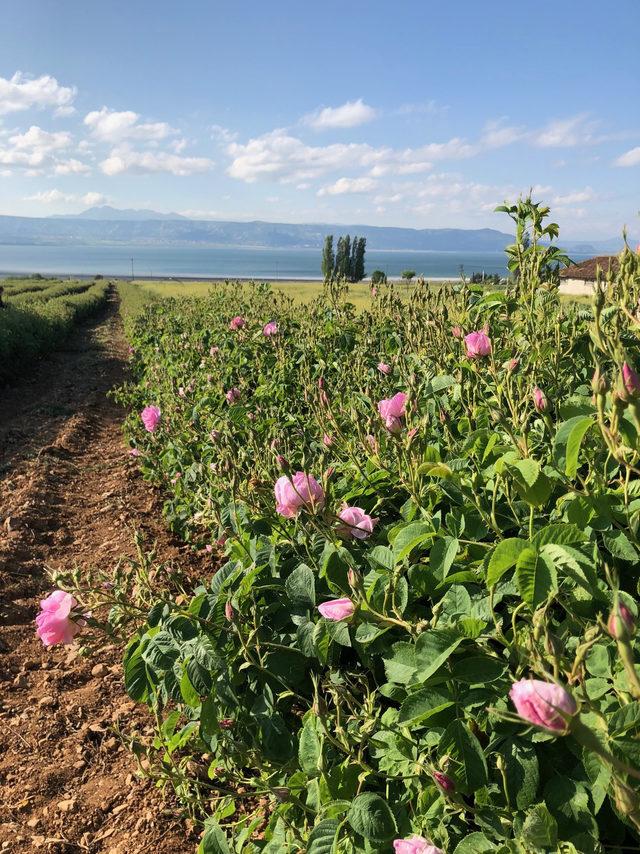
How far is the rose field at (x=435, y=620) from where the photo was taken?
103cm

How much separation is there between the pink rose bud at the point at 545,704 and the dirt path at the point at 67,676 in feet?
4.68

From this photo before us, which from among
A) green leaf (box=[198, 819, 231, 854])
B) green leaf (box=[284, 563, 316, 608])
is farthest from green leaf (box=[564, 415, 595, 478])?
green leaf (box=[198, 819, 231, 854])

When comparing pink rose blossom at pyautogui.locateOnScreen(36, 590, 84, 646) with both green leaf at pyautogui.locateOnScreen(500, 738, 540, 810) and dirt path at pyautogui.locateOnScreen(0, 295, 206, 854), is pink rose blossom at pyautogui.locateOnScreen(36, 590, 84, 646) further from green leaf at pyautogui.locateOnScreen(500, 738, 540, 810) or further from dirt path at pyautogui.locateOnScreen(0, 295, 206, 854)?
green leaf at pyautogui.locateOnScreen(500, 738, 540, 810)

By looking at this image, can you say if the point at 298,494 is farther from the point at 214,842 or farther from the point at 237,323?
the point at 237,323

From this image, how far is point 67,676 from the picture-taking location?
2953 mm

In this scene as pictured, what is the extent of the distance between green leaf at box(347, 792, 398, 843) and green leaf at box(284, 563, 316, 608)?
18.1 inches

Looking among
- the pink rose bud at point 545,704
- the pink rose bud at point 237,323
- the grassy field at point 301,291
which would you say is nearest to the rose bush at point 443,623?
the pink rose bud at point 545,704

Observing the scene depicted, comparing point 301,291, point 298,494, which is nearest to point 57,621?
point 298,494

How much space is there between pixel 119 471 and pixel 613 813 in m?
5.59

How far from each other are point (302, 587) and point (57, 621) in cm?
62

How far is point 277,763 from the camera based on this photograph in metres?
1.56

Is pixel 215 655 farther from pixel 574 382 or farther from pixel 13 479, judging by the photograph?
pixel 13 479

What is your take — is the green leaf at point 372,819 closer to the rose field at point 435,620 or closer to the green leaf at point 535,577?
the rose field at point 435,620

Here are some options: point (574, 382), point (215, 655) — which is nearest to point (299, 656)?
point (215, 655)
